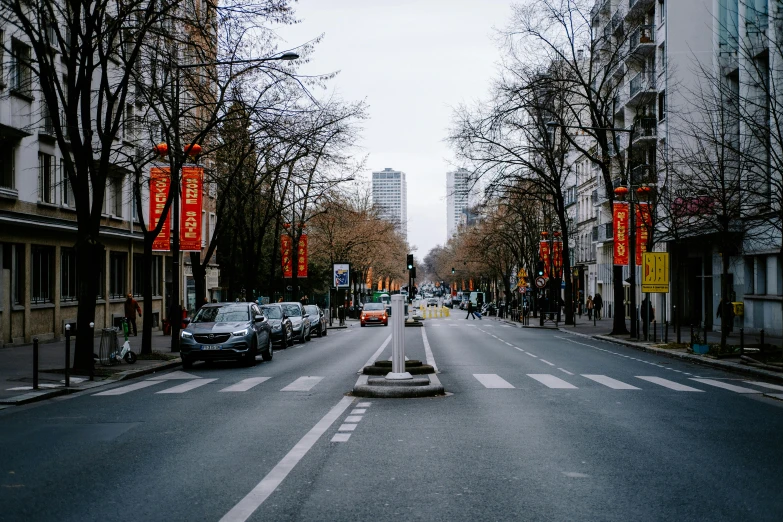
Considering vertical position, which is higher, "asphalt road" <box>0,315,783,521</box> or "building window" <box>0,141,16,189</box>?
"building window" <box>0,141,16,189</box>

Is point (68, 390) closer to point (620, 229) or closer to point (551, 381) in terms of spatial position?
point (551, 381)

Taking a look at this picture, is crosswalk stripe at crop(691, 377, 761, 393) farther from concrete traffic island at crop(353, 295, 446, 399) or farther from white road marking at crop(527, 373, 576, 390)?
concrete traffic island at crop(353, 295, 446, 399)

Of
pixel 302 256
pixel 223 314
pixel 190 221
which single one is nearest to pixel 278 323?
pixel 190 221

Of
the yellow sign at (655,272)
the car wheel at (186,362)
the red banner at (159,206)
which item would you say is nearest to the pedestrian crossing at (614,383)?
the car wheel at (186,362)

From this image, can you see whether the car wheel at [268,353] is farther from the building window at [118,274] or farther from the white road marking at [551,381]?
the building window at [118,274]

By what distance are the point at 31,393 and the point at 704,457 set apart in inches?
451

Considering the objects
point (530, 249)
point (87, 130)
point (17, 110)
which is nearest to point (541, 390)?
point (87, 130)

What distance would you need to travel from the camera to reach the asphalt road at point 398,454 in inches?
269

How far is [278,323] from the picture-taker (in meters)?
33.2

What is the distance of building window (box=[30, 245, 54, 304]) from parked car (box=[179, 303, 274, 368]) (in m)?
11.0

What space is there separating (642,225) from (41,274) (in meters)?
24.0

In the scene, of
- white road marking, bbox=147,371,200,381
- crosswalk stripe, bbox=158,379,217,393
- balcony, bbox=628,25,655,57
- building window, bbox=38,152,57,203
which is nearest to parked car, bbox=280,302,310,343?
building window, bbox=38,152,57,203

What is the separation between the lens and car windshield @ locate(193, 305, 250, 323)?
937 inches

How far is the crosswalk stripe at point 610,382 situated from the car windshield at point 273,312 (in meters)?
16.2
